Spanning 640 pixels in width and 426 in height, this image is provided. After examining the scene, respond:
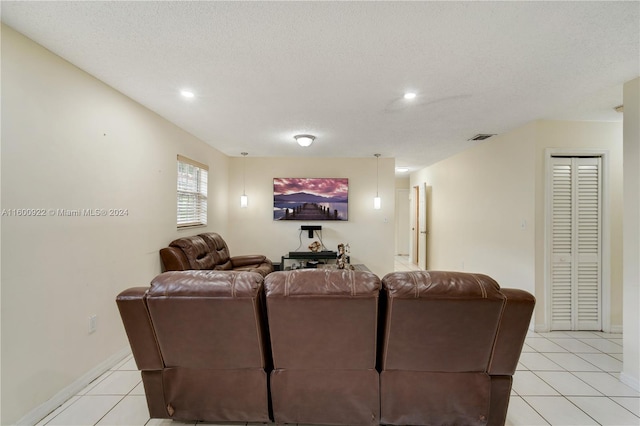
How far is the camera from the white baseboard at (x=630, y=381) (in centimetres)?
225

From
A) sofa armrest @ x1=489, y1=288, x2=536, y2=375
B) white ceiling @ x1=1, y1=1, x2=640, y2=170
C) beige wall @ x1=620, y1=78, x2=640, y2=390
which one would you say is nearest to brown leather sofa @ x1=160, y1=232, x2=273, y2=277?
white ceiling @ x1=1, y1=1, x2=640, y2=170

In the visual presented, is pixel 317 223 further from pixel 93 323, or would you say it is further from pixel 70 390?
pixel 70 390

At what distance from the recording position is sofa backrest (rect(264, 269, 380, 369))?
1521mm

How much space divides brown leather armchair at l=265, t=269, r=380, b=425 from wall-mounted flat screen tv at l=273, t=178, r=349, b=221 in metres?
4.10

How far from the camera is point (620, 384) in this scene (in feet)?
7.57

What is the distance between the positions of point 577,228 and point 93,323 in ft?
16.7

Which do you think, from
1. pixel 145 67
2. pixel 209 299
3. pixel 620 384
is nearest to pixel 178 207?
pixel 145 67

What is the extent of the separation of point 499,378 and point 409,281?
824mm

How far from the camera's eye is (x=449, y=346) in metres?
1.57

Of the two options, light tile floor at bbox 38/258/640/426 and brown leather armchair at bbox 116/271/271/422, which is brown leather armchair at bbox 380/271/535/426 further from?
brown leather armchair at bbox 116/271/271/422

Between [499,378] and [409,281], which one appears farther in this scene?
[499,378]

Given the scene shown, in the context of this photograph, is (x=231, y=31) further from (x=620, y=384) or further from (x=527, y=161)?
(x=620, y=384)

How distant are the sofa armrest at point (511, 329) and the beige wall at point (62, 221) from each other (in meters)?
2.90

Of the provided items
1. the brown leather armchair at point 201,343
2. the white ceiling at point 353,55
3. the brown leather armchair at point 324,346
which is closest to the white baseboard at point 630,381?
the brown leather armchair at point 324,346
